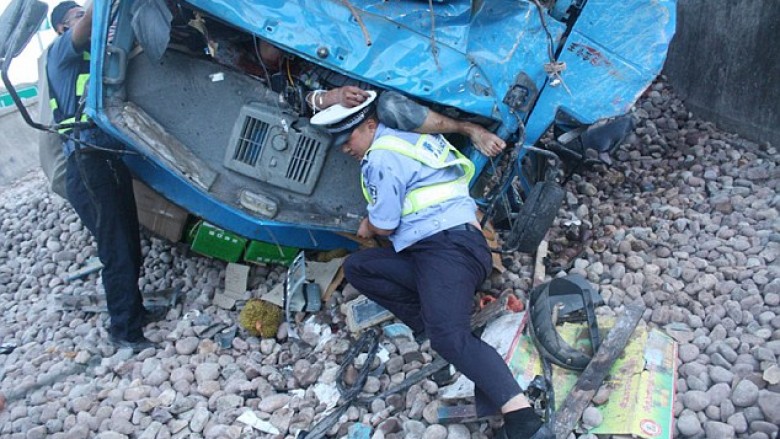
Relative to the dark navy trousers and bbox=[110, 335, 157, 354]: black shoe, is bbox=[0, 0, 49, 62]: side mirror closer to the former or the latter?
bbox=[110, 335, 157, 354]: black shoe

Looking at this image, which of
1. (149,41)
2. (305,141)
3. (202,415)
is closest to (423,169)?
(305,141)

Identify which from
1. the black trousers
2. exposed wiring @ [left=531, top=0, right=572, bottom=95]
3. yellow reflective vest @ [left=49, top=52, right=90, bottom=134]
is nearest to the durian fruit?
the black trousers

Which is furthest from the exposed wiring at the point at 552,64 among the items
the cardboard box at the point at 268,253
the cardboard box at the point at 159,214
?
the cardboard box at the point at 159,214

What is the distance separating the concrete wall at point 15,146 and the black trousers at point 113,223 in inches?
189

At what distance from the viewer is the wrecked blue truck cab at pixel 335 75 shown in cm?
343

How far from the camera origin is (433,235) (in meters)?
3.26

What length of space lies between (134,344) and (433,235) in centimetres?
218

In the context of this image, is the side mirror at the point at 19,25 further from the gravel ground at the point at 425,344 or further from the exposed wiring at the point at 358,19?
the exposed wiring at the point at 358,19

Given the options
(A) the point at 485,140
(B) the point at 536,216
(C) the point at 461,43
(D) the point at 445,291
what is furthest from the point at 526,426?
(C) the point at 461,43

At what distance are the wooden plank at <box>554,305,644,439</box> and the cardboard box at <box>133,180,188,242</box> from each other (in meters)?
2.92

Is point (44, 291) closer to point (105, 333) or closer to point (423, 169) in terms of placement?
point (105, 333)

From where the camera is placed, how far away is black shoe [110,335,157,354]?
4172mm

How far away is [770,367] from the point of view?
9.92 ft

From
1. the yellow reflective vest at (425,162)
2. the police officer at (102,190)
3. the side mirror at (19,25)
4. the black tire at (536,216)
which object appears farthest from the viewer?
the police officer at (102,190)
